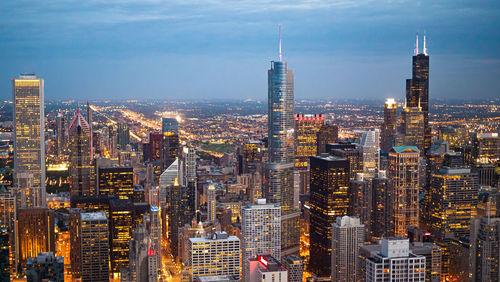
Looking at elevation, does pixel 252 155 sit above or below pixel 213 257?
above

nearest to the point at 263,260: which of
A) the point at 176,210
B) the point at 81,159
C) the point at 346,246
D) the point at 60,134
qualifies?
the point at 346,246

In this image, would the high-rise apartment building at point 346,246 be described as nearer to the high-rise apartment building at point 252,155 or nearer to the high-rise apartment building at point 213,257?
the high-rise apartment building at point 213,257

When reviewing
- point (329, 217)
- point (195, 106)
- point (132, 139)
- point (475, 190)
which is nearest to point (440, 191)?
point (475, 190)

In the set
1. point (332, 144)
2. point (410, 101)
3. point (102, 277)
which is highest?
point (410, 101)

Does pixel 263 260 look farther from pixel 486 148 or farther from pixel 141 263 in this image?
pixel 486 148

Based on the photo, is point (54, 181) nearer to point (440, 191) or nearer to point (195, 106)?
point (195, 106)

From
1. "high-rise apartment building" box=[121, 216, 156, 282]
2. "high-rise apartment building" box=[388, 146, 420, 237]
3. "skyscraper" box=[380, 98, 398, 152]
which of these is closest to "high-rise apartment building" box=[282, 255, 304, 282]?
"high-rise apartment building" box=[121, 216, 156, 282]
